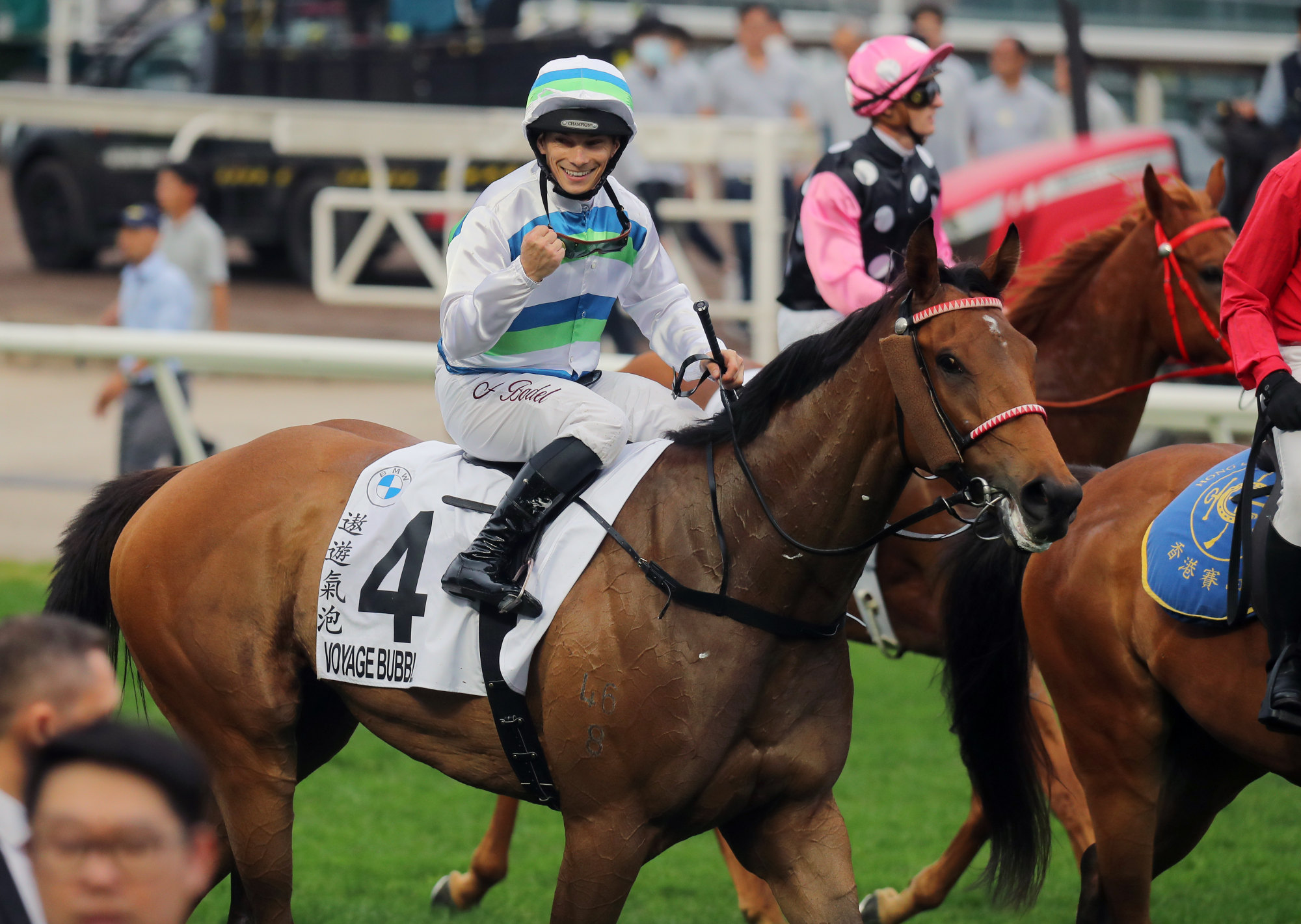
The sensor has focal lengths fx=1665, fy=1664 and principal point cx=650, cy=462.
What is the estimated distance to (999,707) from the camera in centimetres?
475

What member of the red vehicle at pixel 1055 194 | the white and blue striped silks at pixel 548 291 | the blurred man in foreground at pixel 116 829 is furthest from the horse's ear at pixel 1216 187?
the blurred man in foreground at pixel 116 829

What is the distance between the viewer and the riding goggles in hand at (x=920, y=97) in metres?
5.39

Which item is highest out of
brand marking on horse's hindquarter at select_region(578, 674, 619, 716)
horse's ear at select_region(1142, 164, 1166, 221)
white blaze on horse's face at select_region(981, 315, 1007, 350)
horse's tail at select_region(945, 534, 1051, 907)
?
horse's ear at select_region(1142, 164, 1166, 221)

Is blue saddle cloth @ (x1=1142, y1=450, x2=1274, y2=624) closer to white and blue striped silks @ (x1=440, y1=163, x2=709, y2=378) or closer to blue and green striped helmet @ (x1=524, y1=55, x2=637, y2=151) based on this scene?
white and blue striped silks @ (x1=440, y1=163, x2=709, y2=378)

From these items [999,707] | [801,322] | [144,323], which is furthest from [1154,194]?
[144,323]

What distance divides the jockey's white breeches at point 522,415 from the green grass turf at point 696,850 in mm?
1976

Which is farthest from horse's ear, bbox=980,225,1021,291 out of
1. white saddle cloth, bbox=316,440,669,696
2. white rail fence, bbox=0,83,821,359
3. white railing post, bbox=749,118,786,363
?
white railing post, bbox=749,118,786,363

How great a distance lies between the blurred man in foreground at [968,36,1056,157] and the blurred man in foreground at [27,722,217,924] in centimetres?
1107

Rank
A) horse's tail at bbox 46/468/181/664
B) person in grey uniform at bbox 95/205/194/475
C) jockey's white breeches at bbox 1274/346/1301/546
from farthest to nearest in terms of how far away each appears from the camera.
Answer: person in grey uniform at bbox 95/205/194/475 → horse's tail at bbox 46/468/181/664 → jockey's white breeches at bbox 1274/346/1301/546

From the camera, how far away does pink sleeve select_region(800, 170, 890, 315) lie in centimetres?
523

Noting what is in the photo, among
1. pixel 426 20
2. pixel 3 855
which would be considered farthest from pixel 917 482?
pixel 426 20

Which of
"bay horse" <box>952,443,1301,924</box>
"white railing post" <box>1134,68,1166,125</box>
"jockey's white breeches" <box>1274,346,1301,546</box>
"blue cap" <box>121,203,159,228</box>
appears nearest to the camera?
"jockey's white breeches" <box>1274,346,1301,546</box>

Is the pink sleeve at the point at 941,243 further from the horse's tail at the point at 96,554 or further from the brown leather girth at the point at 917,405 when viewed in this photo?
the horse's tail at the point at 96,554

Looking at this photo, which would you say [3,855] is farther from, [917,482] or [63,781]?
[917,482]
